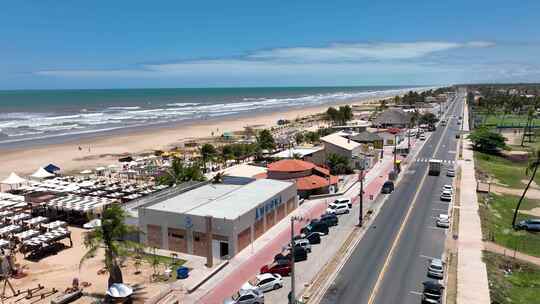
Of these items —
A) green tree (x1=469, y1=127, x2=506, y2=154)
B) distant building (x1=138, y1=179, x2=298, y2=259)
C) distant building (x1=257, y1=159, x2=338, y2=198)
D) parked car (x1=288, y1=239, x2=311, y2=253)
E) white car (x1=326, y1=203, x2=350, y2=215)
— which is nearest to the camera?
distant building (x1=138, y1=179, x2=298, y2=259)

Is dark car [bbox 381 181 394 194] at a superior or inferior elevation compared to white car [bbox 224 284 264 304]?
superior

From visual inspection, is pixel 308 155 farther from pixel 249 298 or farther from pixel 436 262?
pixel 249 298

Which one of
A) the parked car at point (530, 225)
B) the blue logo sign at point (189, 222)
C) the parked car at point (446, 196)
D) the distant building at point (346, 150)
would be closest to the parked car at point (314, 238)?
→ the blue logo sign at point (189, 222)

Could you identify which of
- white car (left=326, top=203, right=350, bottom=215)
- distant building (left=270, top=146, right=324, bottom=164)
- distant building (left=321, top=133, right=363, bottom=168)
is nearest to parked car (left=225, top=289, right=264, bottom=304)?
white car (left=326, top=203, right=350, bottom=215)

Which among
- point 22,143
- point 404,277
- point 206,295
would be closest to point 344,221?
point 404,277

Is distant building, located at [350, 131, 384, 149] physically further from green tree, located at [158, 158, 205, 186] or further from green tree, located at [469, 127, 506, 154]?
green tree, located at [158, 158, 205, 186]

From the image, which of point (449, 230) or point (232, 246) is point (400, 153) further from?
point (232, 246)
